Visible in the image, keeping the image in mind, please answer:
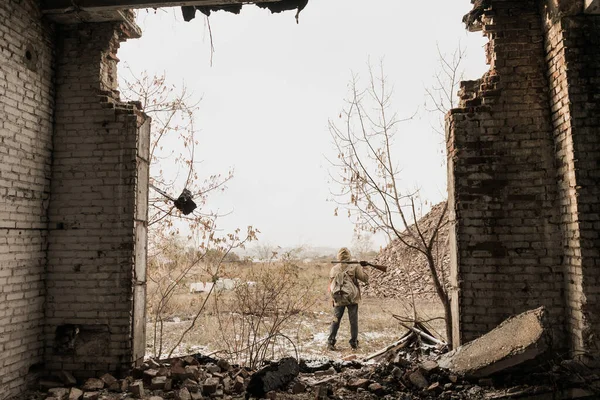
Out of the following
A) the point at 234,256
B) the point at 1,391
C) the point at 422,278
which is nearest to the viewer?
the point at 1,391

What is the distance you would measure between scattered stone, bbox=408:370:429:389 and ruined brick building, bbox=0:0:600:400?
2.21 feet

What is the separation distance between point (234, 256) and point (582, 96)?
6.62m

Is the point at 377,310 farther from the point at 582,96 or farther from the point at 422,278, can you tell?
the point at 582,96

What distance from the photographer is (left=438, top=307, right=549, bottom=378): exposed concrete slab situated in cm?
360

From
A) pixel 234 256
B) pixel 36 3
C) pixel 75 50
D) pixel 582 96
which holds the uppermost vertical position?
pixel 36 3

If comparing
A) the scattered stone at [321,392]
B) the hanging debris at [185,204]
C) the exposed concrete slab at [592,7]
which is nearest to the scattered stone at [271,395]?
the scattered stone at [321,392]

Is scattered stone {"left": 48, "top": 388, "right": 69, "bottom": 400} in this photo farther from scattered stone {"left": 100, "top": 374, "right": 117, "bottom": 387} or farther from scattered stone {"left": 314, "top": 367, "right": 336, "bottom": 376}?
scattered stone {"left": 314, "top": 367, "right": 336, "bottom": 376}

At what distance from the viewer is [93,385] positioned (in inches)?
166

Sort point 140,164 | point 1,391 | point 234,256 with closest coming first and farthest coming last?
point 1,391 < point 140,164 < point 234,256

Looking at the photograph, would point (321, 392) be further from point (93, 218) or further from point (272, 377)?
point (93, 218)

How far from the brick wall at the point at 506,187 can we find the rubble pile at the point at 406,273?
8.28 metres

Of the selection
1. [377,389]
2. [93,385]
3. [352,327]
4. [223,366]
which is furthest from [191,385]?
[352,327]

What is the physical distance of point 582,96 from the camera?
3.95 m

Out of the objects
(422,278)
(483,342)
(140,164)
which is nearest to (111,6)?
(140,164)
